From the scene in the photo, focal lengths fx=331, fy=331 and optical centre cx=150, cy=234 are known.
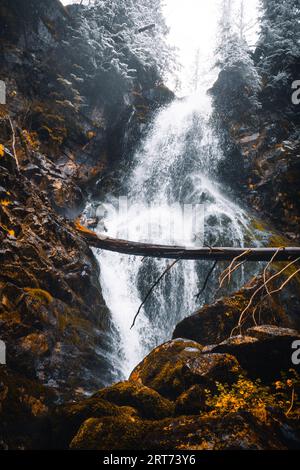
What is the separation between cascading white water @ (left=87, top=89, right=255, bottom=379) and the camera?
10453 millimetres

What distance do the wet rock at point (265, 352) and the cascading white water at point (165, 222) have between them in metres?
3.81

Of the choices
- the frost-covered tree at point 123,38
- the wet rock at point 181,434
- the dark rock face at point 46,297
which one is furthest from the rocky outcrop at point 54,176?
the wet rock at point 181,434

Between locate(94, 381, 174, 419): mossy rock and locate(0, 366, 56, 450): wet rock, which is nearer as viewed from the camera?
locate(0, 366, 56, 450): wet rock

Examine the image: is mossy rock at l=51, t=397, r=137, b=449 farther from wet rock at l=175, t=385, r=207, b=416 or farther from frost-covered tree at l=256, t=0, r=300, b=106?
frost-covered tree at l=256, t=0, r=300, b=106

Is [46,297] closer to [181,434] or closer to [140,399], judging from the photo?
[140,399]

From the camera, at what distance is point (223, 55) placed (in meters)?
20.7

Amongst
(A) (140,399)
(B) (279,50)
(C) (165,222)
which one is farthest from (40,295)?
(B) (279,50)

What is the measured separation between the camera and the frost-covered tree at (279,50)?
19141 mm

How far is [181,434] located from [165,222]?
1190 cm

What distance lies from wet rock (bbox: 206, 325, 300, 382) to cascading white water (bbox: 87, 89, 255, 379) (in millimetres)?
3810

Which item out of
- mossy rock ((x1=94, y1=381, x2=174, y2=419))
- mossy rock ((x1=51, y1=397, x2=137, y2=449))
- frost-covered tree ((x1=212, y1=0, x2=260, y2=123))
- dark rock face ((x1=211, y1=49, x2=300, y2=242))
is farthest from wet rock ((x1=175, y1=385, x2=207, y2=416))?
frost-covered tree ((x1=212, y1=0, x2=260, y2=123))

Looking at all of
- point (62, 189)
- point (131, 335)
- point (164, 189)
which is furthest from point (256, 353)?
point (164, 189)

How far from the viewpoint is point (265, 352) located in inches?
184
